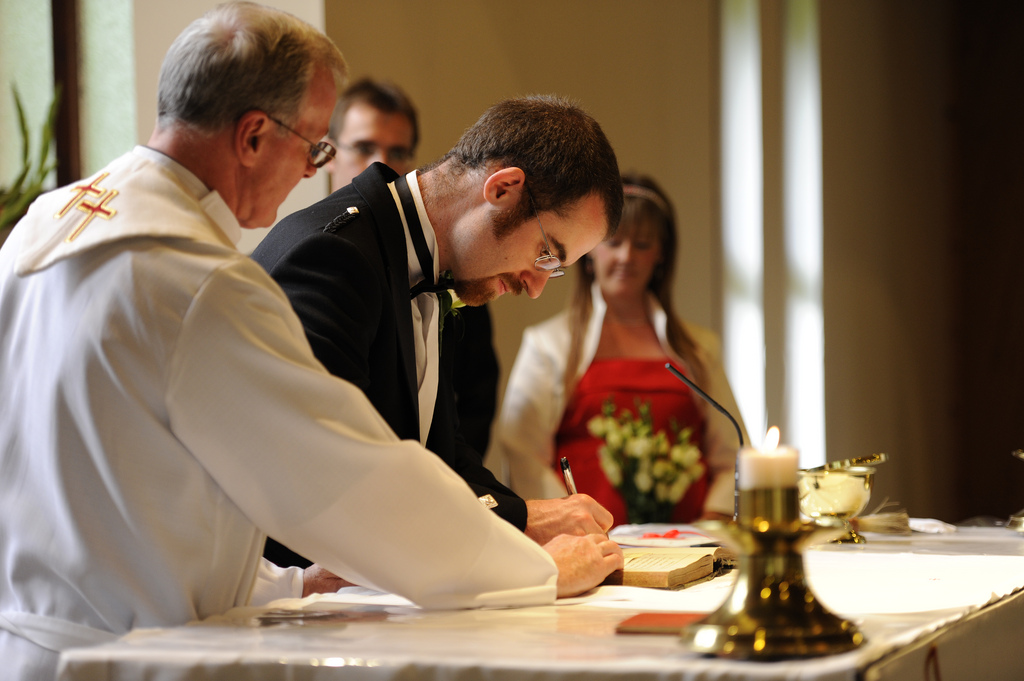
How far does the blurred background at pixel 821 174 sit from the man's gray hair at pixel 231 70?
8.92ft

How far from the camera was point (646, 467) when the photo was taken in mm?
3809

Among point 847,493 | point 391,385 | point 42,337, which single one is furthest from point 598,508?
point 42,337

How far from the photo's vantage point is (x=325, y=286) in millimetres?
2008

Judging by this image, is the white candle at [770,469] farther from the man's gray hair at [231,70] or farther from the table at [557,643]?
the man's gray hair at [231,70]

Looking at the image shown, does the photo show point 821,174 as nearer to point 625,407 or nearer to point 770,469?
point 625,407

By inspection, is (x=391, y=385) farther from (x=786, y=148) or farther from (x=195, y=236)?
(x=786, y=148)

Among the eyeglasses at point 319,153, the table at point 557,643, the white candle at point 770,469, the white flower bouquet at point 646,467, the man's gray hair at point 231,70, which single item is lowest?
the white flower bouquet at point 646,467

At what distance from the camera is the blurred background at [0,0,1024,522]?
5426 millimetres

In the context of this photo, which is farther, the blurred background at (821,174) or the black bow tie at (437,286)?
the blurred background at (821,174)

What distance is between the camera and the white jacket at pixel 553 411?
4203 mm

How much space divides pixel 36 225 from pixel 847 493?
176 centimetres

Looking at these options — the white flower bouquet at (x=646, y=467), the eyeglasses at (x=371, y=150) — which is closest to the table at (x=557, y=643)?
the white flower bouquet at (x=646, y=467)

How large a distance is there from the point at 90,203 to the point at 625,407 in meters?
2.93

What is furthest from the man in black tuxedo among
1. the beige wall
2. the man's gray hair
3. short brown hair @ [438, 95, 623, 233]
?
the beige wall
